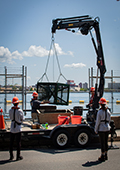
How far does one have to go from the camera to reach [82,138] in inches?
332

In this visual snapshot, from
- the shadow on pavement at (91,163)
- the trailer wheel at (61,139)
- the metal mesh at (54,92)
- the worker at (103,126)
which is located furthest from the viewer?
the metal mesh at (54,92)

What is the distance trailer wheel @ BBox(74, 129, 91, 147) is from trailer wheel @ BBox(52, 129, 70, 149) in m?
0.35

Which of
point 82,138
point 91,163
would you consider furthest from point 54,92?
point 91,163

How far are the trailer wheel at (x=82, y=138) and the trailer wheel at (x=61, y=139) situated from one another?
0.35m

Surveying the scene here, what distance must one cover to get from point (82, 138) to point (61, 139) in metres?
0.83

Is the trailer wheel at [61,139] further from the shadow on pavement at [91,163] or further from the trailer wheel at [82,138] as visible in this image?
the shadow on pavement at [91,163]

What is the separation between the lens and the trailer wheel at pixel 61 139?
8.12 metres

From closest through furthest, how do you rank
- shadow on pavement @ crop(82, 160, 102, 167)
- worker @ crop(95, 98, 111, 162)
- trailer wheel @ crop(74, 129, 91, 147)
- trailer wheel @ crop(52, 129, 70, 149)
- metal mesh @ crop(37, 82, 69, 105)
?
shadow on pavement @ crop(82, 160, 102, 167), worker @ crop(95, 98, 111, 162), trailer wheel @ crop(52, 129, 70, 149), trailer wheel @ crop(74, 129, 91, 147), metal mesh @ crop(37, 82, 69, 105)

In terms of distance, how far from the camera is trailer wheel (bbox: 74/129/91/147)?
832 cm

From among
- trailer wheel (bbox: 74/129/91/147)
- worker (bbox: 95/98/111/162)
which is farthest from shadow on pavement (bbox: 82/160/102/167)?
trailer wheel (bbox: 74/129/91/147)

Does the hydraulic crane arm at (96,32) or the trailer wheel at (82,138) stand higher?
the hydraulic crane arm at (96,32)

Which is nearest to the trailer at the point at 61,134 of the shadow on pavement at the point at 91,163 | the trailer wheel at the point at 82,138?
the trailer wheel at the point at 82,138

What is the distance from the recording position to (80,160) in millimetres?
6781

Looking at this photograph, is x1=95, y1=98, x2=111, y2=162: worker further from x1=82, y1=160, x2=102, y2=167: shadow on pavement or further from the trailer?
the trailer
